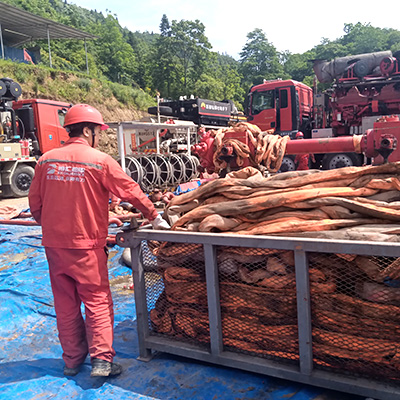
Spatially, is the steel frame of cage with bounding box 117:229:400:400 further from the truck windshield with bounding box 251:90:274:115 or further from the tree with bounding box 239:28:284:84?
the tree with bounding box 239:28:284:84

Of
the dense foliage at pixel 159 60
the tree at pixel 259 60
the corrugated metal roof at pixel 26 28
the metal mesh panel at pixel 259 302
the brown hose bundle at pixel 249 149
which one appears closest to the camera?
the metal mesh panel at pixel 259 302

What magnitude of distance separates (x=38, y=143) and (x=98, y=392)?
12127 millimetres

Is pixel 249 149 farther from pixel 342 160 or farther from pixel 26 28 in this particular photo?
pixel 26 28

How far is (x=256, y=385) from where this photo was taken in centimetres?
247

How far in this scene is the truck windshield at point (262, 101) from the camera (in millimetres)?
Answer: 14633

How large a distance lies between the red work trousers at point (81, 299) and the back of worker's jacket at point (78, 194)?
9 cm

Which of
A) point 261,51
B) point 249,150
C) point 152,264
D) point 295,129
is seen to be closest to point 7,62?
point 295,129

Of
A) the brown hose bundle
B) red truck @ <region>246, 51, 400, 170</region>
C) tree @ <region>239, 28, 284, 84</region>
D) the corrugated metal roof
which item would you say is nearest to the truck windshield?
red truck @ <region>246, 51, 400, 170</region>

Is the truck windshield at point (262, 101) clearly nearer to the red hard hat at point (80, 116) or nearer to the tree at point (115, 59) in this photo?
the red hard hat at point (80, 116)

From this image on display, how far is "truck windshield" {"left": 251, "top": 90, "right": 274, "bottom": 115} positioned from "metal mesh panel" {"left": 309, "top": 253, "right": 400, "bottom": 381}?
13.0 m

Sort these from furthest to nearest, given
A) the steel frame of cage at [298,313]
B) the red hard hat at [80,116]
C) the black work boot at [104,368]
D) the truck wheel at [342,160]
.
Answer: the truck wheel at [342,160] < the red hard hat at [80,116] < the black work boot at [104,368] < the steel frame of cage at [298,313]

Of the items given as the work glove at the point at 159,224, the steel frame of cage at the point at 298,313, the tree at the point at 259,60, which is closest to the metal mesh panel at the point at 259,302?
the steel frame of cage at the point at 298,313

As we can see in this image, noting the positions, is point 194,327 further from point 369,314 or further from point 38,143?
point 38,143

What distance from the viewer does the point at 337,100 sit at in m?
13.8
